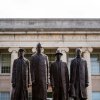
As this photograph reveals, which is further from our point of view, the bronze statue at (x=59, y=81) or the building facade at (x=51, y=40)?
the building facade at (x=51, y=40)

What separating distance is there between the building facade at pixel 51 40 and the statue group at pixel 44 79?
21.3 metres

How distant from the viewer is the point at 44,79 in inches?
576

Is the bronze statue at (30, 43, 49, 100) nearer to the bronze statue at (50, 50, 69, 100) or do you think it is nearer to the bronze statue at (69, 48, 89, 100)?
the bronze statue at (50, 50, 69, 100)

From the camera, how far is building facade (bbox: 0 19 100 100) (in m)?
36.7

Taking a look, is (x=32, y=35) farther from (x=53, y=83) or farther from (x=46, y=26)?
(x=53, y=83)

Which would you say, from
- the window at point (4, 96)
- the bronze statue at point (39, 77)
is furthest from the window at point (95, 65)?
the bronze statue at point (39, 77)

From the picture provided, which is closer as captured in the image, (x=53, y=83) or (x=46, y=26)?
(x=53, y=83)

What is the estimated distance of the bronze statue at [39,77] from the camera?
14539mm

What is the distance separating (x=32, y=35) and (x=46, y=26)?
4.80ft

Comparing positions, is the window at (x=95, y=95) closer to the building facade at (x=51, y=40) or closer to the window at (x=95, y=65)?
the building facade at (x=51, y=40)

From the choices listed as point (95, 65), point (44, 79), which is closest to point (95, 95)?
point (95, 65)

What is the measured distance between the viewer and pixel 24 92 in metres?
14.5

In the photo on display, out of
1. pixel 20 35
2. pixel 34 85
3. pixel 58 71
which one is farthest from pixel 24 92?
pixel 20 35

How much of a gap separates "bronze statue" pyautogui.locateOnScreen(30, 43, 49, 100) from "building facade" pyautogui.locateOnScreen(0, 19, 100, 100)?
70.5ft
